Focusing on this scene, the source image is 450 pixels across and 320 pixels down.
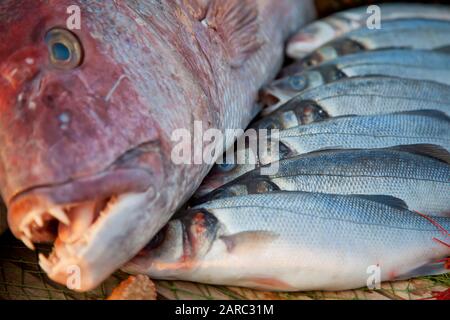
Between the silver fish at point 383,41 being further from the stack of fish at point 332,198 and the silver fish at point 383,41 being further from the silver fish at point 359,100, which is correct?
the silver fish at point 359,100

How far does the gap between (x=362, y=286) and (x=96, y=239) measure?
130 cm

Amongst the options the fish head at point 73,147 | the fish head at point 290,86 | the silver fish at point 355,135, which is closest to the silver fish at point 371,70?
the fish head at point 290,86

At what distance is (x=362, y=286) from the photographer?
2.76 meters

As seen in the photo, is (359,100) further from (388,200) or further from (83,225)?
(83,225)

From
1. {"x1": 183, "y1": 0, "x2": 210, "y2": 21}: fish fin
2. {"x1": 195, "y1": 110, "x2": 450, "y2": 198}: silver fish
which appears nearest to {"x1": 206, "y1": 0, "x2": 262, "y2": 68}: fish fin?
{"x1": 183, "y1": 0, "x2": 210, "y2": 21}: fish fin

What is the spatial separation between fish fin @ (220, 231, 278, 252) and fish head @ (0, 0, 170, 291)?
358 mm

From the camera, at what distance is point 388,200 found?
9.21 feet

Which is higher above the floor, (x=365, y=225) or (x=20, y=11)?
(x=20, y=11)

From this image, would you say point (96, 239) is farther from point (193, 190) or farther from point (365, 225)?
point (365, 225)

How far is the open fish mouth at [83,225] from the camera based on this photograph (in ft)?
6.93

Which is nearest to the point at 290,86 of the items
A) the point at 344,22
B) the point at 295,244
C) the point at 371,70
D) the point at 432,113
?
the point at 371,70

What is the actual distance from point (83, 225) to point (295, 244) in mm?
941
